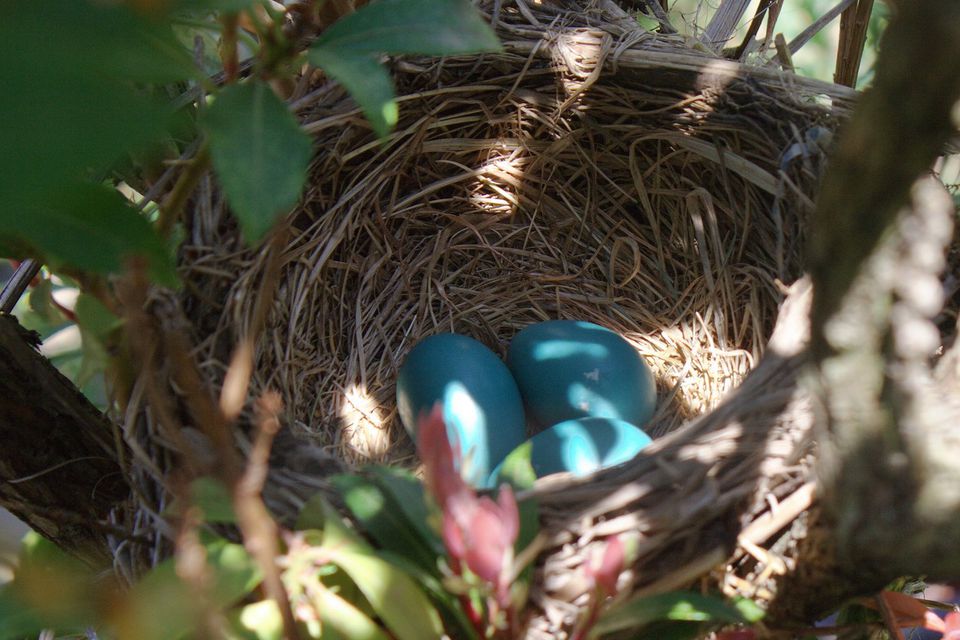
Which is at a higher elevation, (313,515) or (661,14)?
(661,14)

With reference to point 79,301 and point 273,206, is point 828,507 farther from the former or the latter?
point 79,301

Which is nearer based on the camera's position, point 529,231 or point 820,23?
point 820,23

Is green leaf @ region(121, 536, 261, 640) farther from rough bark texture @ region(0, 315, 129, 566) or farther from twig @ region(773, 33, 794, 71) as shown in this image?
twig @ region(773, 33, 794, 71)

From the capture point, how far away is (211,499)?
0.51 meters

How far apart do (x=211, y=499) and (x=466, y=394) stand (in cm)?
54

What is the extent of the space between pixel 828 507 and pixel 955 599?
56 centimetres

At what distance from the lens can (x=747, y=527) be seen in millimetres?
601

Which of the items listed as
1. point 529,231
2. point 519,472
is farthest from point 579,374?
point 519,472

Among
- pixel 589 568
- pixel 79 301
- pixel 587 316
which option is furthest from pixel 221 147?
pixel 587 316

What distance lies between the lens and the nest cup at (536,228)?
0.87 m

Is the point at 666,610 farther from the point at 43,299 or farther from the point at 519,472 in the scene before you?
the point at 43,299

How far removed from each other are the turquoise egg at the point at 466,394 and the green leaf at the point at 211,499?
48cm

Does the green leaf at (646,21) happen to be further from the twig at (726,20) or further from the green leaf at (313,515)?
the green leaf at (313,515)

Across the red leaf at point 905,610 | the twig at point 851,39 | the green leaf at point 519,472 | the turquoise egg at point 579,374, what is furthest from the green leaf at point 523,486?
the twig at point 851,39
